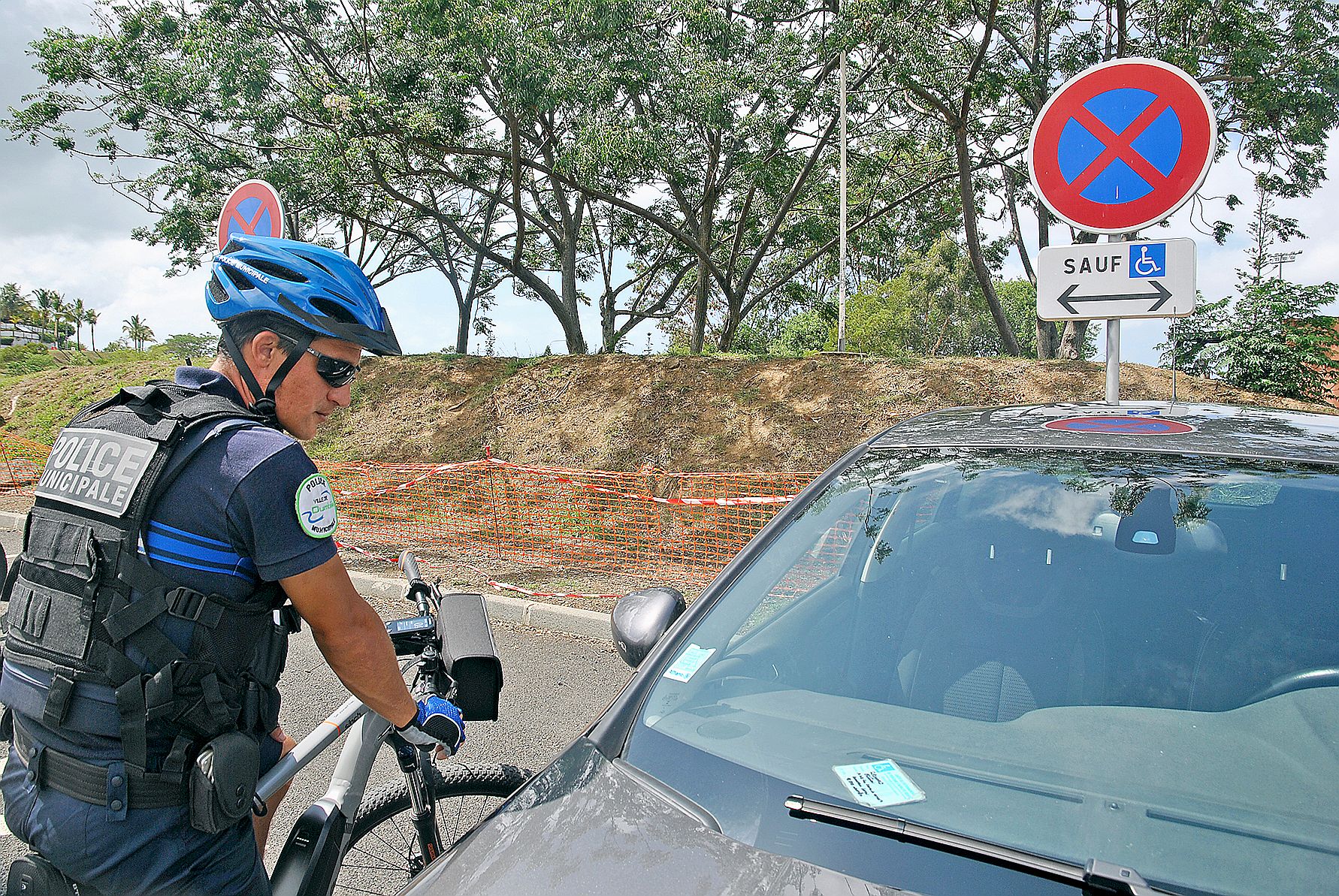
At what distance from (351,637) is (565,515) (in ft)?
23.9

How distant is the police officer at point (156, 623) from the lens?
152cm

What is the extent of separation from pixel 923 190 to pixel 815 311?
985 centimetres

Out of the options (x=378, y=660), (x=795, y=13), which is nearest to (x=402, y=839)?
(x=378, y=660)

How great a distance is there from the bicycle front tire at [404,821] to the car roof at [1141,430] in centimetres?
147

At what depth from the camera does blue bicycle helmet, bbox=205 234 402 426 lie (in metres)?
1.79

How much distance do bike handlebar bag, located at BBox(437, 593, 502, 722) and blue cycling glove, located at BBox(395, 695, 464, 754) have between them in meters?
0.03

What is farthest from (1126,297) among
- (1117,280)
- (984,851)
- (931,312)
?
(931,312)

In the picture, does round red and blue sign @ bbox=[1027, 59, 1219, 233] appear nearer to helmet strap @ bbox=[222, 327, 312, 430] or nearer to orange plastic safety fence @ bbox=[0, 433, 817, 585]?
orange plastic safety fence @ bbox=[0, 433, 817, 585]

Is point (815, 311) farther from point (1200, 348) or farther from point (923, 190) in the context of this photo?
point (1200, 348)

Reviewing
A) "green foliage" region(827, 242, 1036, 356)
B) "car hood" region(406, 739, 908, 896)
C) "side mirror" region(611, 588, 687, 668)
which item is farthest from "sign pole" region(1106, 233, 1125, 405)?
"green foliage" region(827, 242, 1036, 356)

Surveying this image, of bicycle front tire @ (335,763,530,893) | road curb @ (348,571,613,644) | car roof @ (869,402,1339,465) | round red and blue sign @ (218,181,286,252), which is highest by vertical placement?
round red and blue sign @ (218,181,286,252)

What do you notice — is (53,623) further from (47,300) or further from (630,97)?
(47,300)

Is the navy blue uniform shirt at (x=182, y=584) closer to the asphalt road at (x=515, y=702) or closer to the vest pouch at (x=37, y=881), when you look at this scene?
the vest pouch at (x=37, y=881)

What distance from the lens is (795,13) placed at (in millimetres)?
15859
